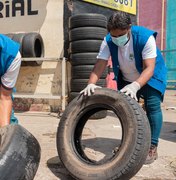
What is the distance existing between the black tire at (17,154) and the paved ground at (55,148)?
627mm

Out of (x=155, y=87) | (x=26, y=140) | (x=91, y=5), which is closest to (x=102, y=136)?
(x=155, y=87)

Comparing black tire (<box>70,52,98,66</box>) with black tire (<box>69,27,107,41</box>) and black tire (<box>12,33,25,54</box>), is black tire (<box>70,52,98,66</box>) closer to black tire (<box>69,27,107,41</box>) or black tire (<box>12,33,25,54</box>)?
black tire (<box>69,27,107,41</box>)

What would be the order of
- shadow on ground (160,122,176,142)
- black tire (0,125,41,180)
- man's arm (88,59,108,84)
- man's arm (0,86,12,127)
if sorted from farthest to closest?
shadow on ground (160,122,176,142)
man's arm (88,59,108,84)
man's arm (0,86,12,127)
black tire (0,125,41,180)

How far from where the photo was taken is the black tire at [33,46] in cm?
664

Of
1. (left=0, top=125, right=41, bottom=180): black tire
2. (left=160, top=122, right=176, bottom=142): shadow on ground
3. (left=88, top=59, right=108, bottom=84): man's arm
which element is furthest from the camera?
(left=160, top=122, right=176, bottom=142): shadow on ground

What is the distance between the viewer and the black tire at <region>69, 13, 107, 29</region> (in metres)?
6.21

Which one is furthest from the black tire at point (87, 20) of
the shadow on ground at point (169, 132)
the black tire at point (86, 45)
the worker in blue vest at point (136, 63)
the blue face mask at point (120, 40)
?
the blue face mask at point (120, 40)

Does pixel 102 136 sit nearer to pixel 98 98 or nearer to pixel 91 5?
pixel 98 98

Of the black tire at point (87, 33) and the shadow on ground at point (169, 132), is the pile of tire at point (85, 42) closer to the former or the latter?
the black tire at point (87, 33)

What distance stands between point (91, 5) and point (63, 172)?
4.74 metres

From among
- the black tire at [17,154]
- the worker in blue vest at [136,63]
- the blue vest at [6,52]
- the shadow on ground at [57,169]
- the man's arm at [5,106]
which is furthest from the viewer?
the worker in blue vest at [136,63]

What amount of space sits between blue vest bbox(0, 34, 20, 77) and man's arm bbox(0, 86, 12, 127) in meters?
0.19

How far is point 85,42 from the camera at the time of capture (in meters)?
6.24

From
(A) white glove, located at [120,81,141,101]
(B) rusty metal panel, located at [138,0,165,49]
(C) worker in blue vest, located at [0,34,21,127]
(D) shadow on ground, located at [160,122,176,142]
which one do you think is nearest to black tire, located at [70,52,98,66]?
(D) shadow on ground, located at [160,122,176,142]
